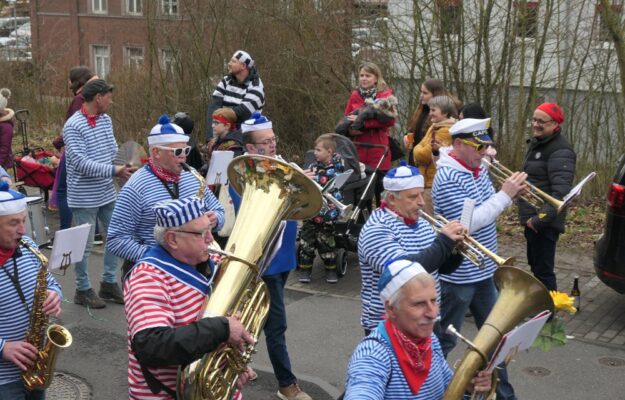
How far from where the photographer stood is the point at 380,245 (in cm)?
→ 464

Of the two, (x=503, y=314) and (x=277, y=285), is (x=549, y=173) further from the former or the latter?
(x=503, y=314)

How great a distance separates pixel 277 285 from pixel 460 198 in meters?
1.35

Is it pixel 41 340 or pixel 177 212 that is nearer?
pixel 177 212

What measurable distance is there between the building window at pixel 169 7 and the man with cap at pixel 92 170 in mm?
7451

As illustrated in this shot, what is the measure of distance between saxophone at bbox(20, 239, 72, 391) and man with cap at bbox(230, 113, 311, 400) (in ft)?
5.67

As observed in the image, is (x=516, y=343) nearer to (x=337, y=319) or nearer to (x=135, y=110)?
(x=337, y=319)

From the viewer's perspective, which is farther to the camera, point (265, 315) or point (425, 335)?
point (265, 315)

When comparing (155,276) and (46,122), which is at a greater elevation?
(155,276)

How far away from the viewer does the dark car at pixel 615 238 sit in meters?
7.11

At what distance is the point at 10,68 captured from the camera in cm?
2023

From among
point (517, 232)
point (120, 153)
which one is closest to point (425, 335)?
point (120, 153)

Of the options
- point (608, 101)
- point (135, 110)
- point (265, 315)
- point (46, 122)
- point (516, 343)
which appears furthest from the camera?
point (46, 122)

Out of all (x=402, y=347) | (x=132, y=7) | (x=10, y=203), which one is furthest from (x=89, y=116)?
(x=132, y=7)

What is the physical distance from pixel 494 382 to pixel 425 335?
0.47 meters
